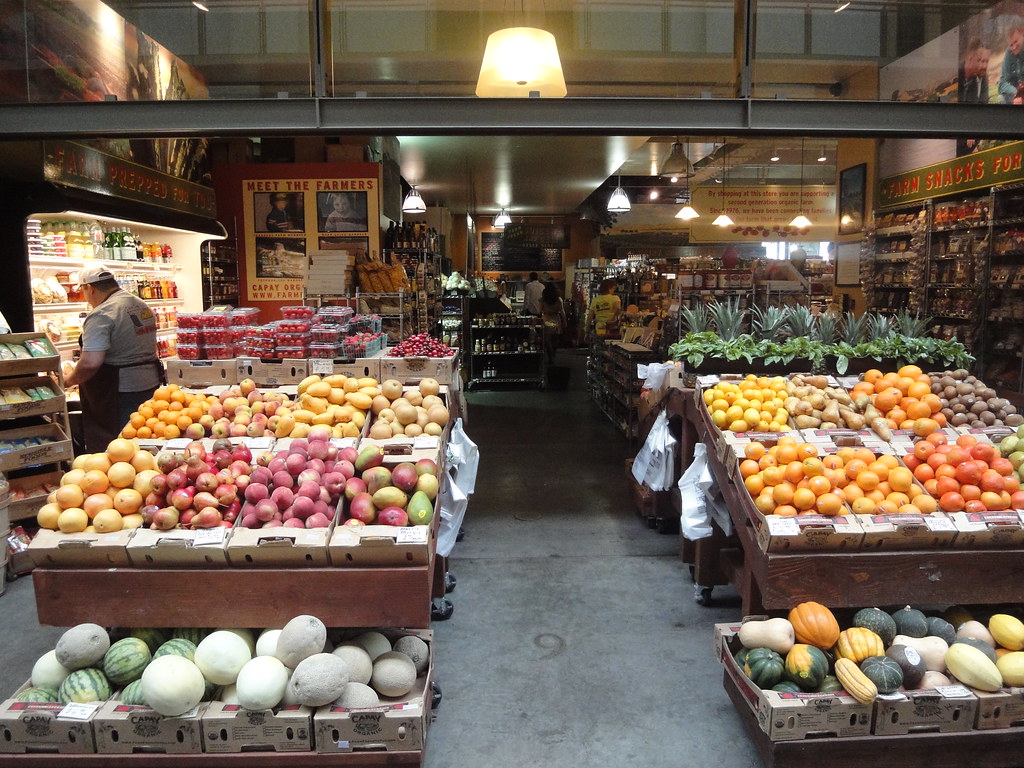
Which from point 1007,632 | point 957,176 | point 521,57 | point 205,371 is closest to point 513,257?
point 957,176

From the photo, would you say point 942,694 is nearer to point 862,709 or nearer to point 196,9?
point 862,709

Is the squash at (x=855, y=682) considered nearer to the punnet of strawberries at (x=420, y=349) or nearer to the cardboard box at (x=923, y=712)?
the cardboard box at (x=923, y=712)

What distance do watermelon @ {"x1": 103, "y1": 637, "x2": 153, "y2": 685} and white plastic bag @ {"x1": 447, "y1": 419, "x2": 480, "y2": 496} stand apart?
81.4 inches

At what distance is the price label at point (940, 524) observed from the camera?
2994 millimetres

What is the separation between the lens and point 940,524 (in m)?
3.01

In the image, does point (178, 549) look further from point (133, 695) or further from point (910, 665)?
point (910, 665)

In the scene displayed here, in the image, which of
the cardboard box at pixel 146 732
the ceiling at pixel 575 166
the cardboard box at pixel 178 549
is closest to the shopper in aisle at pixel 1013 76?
the ceiling at pixel 575 166

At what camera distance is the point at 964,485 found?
3217 mm

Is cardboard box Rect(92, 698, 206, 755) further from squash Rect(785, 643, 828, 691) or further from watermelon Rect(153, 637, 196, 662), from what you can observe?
squash Rect(785, 643, 828, 691)

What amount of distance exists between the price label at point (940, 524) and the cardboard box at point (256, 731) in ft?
8.43

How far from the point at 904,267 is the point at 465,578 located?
739cm

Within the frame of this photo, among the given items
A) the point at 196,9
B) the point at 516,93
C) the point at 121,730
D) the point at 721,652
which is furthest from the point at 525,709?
the point at 196,9

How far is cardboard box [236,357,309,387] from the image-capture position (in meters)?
4.63

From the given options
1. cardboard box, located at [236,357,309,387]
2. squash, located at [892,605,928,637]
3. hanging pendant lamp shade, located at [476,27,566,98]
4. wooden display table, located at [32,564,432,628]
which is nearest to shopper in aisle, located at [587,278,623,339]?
cardboard box, located at [236,357,309,387]
